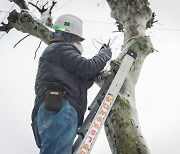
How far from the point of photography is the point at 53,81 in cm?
290

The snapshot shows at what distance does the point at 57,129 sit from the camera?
8.70 feet

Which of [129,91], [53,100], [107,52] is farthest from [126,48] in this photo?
[53,100]

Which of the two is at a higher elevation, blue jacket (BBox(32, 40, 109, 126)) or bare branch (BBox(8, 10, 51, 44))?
bare branch (BBox(8, 10, 51, 44))

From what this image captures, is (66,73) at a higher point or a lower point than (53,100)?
higher

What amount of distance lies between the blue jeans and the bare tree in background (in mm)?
714

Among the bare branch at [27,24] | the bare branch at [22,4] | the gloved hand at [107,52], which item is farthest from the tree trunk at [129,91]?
the bare branch at [22,4]

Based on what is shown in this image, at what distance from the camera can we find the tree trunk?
3.27 m

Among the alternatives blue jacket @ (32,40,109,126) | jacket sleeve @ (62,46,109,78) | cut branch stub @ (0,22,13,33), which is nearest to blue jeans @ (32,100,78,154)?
blue jacket @ (32,40,109,126)

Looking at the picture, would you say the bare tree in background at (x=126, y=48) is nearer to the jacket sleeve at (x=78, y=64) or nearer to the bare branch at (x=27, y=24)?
the bare branch at (x=27, y=24)

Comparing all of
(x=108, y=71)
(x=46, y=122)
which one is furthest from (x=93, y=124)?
(x=108, y=71)

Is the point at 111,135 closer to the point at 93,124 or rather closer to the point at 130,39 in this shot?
the point at 93,124

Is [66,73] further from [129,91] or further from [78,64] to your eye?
[129,91]

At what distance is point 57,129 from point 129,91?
4.59ft

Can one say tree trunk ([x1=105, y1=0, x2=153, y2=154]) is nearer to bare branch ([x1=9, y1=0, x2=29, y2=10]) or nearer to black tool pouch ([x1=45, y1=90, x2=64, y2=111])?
black tool pouch ([x1=45, y1=90, x2=64, y2=111])
